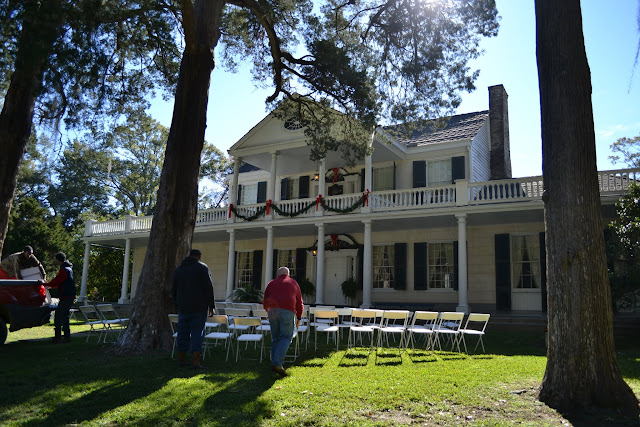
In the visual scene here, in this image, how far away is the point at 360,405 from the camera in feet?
16.1

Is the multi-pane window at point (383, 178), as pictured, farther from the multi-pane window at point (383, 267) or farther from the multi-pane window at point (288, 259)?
the multi-pane window at point (288, 259)

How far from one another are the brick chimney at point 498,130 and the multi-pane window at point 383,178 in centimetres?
419

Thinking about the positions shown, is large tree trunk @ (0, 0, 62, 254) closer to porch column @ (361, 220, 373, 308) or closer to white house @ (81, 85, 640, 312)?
white house @ (81, 85, 640, 312)

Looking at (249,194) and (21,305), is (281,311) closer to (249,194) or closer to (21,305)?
(21,305)

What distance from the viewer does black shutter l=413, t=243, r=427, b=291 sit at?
1683cm

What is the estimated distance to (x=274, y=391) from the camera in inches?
213

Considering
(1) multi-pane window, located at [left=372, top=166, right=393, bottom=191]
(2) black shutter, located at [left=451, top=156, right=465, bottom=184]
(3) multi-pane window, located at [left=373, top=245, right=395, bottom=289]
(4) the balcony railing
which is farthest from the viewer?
(1) multi-pane window, located at [left=372, top=166, right=393, bottom=191]

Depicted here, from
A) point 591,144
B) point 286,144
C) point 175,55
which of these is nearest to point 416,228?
point 286,144

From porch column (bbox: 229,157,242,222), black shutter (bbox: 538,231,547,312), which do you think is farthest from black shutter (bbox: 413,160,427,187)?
porch column (bbox: 229,157,242,222)

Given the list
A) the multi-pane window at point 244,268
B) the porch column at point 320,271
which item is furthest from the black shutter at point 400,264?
the multi-pane window at point 244,268

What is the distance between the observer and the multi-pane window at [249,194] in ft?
78.4

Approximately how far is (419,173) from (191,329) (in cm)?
1297

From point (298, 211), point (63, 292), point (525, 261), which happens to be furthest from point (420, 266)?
point (63, 292)

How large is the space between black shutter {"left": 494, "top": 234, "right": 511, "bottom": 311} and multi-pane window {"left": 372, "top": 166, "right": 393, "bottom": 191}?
4825mm
